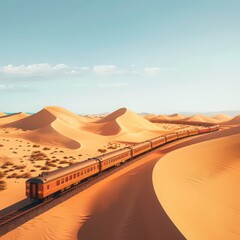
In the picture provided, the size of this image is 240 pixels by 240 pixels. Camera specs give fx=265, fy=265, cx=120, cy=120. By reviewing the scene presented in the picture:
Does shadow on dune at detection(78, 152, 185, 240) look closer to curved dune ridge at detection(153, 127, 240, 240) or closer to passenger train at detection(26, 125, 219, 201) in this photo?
curved dune ridge at detection(153, 127, 240, 240)

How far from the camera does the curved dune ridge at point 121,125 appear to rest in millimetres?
98225

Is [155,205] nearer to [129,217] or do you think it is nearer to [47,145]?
[129,217]

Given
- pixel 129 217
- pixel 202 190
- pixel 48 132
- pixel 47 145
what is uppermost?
pixel 129 217

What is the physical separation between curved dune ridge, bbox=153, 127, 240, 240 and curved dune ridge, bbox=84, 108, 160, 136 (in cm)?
5763

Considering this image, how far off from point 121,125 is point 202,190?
80505 millimetres

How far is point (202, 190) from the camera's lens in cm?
2416

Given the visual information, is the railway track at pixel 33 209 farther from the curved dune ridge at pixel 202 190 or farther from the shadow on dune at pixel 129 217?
the curved dune ridge at pixel 202 190

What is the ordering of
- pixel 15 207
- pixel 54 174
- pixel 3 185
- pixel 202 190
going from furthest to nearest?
pixel 3 185 < pixel 202 190 < pixel 54 174 < pixel 15 207

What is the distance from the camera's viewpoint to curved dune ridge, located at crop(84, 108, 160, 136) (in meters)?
98.2

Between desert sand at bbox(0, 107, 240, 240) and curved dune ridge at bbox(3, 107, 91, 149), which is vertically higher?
desert sand at bbox(0, 107, 240, 240)

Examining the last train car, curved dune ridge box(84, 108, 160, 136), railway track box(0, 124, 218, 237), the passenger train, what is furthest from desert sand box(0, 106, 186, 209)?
the passenger train

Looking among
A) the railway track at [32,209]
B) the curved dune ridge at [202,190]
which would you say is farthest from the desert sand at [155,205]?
the railway track at [32,209]

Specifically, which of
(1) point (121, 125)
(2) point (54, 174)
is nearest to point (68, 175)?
(2) point (54, 174)

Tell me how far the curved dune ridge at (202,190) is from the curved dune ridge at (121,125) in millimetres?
57626
